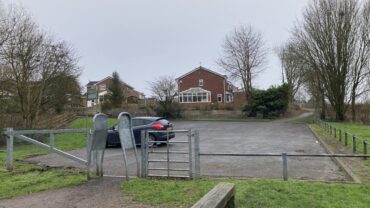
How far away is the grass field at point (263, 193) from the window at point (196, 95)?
6088 cm

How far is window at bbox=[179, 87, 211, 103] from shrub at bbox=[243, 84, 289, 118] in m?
14.9

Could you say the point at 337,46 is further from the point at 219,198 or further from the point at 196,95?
the point at 219,198

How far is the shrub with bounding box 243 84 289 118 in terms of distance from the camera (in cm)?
5419

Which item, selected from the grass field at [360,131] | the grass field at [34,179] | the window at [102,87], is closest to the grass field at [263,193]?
the grass field at [34,179]

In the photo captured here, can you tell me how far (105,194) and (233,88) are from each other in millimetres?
69963

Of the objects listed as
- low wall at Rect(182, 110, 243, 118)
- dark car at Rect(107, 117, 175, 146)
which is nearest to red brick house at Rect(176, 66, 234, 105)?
low wall at Rect(182, 110, 243, 118)

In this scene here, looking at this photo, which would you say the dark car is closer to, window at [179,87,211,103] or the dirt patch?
the dirt patch

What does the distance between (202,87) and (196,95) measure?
7.06 feet

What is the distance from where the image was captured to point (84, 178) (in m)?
9.16

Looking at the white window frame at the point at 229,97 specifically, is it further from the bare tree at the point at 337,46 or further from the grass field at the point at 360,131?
the grass field at the point at 360,131

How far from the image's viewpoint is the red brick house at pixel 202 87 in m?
69.6

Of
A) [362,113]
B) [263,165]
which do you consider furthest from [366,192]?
[362,113]

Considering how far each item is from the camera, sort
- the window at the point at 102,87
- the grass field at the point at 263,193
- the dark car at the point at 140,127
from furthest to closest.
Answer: the window at the point at 102,87 < the dark car at the point at 140,127 < the grass field at the point at 263,193

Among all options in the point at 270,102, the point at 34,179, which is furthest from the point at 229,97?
the point at 34,179
